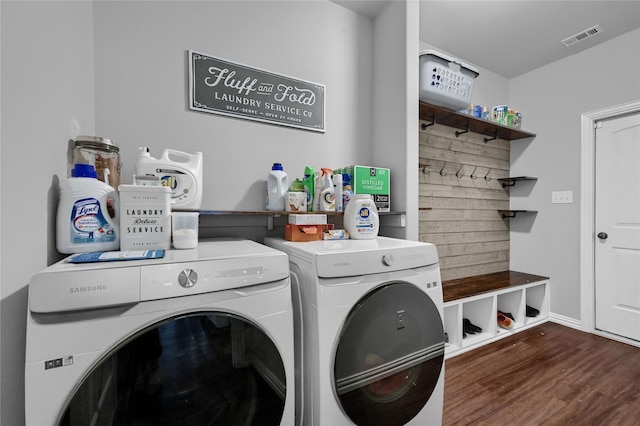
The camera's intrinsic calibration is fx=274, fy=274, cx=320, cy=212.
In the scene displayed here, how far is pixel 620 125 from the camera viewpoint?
240 cm

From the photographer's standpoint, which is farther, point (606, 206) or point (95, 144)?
point (606, 206)

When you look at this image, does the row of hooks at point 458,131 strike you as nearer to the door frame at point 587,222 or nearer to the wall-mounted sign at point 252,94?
the door frame at point 587,222

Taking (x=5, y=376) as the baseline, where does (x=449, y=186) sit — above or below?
above

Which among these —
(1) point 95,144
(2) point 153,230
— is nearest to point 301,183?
(2) point 153,230

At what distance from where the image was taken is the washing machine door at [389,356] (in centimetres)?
102

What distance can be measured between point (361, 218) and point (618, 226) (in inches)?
103

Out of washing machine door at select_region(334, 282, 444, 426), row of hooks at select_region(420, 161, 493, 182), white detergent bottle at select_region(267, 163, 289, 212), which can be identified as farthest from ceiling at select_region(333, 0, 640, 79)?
washing machine door at select_region(334, 282, 444, 426)

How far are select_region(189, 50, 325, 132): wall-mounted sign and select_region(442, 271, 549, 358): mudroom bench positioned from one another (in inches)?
66.6

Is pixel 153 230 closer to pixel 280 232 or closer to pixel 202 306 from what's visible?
pixel 202 306

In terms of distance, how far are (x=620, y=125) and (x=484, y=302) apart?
1960 millimetres

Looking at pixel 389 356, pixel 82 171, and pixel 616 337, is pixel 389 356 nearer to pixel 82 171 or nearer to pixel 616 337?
pixel 82 171

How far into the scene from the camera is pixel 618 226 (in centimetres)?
243

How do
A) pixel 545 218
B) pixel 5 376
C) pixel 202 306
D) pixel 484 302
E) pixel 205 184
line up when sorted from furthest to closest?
pixel 545 218
pixel 484 302
pixel 205 184
pixel 202 306
pixel 5 376

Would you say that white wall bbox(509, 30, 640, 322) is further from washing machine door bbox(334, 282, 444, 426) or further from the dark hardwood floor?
washing machine door bbox(334, 282, 444, 426)
